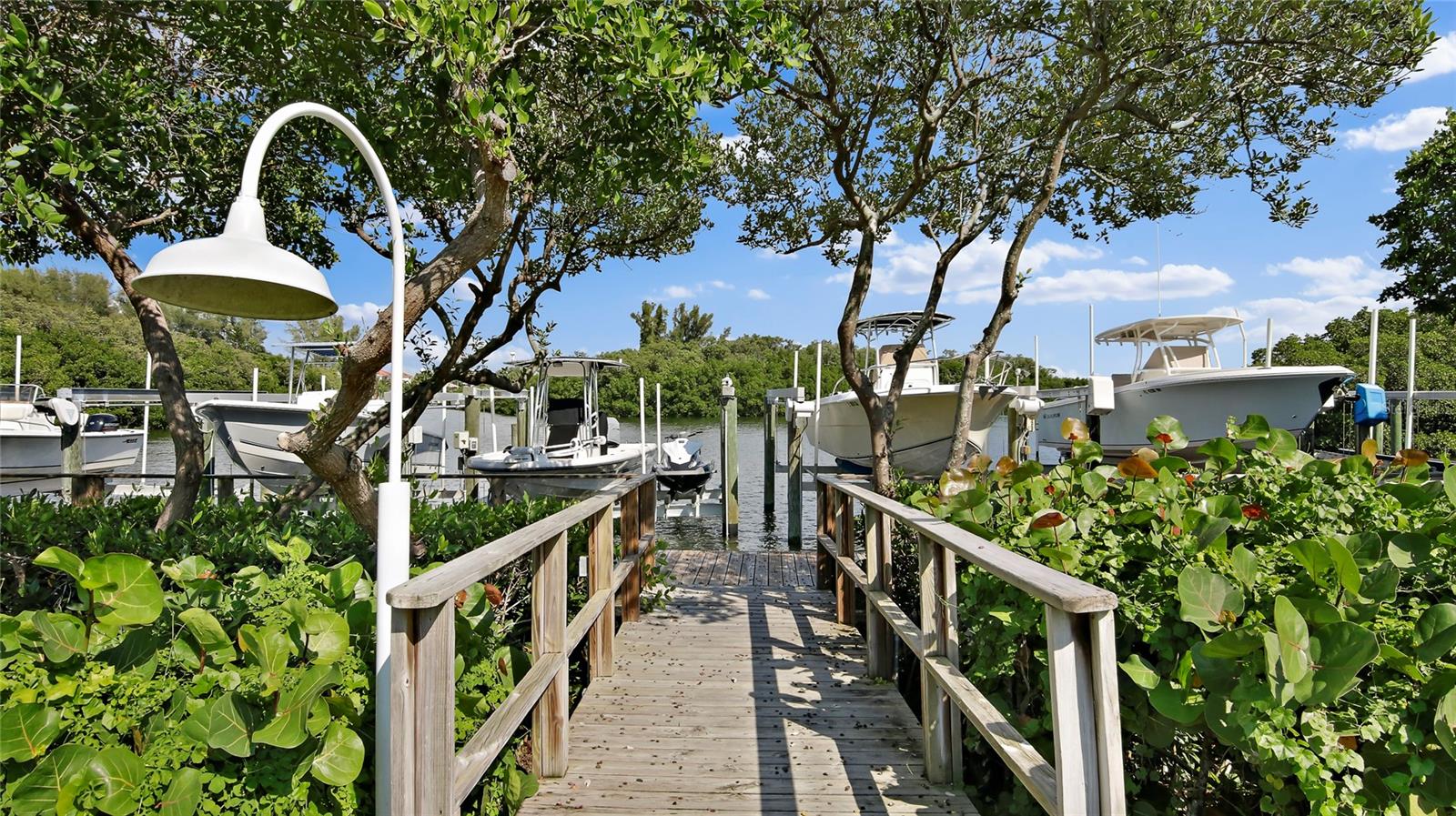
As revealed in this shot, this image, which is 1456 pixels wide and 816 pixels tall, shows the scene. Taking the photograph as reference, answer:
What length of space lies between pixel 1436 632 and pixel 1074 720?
73cm

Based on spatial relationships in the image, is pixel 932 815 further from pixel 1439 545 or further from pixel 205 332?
pixel 205 332

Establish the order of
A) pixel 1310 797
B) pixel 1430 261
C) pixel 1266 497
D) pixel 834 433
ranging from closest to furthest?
1. pixel 1310 797
2. pixel 1266 497
3. pixel 1430 261
4. pixel 834 433

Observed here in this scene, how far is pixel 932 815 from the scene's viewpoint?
236cm

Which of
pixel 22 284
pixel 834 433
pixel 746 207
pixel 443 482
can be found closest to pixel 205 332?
pixel 22 284

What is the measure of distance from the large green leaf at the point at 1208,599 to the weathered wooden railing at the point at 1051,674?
0.79 feet

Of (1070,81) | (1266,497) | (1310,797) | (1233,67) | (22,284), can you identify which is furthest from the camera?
(22,284)

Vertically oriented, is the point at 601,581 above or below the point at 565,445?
below

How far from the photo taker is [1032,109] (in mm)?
6031

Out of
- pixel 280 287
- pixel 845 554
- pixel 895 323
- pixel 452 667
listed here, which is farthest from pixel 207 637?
pixel 895 323

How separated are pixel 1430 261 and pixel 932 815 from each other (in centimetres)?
1328

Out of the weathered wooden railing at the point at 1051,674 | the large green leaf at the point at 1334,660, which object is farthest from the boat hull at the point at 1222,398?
the large green leaf at the point at 1334,660

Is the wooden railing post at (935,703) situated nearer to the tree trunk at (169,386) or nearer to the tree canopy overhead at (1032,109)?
the tree canopy overhead at (1032,109)

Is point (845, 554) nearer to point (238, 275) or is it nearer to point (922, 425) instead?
point (238, 275)

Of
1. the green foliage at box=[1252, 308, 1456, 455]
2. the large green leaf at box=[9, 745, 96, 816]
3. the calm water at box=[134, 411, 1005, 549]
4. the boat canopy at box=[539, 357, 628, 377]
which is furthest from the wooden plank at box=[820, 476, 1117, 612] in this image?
the green foliage at box=[1252, 308, 1456, 455]
